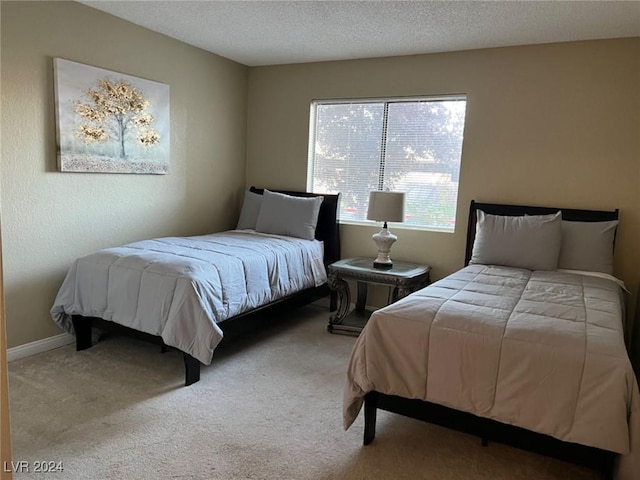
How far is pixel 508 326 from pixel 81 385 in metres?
2.37

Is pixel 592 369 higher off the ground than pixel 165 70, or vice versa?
pixel 165 70

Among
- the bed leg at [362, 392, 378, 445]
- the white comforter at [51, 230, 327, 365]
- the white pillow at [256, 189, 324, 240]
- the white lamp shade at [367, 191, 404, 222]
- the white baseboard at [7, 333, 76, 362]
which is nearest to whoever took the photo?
the bed leg at [362, 392, 378, 445]

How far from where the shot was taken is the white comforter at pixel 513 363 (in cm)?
167

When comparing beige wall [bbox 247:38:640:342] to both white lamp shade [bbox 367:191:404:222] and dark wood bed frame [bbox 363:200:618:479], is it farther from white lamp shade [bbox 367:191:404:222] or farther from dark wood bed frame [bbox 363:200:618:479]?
dark wood bed frame [bbox 363:200:618:479]

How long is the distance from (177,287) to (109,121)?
1556 mm

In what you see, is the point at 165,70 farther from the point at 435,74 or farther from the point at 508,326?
the point at 508,326

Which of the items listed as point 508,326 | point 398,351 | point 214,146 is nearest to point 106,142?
point 214,146

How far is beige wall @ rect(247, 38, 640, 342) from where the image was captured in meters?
3.36

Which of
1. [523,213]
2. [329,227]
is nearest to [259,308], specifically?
[329,227]

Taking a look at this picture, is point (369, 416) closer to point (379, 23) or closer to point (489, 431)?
point (489, 431)

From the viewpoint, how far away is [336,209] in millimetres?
4355

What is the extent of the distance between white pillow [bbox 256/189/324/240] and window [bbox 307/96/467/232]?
0.43m

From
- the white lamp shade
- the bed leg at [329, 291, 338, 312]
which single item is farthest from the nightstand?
the white lamp shade

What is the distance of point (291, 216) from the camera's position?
4.17 metres
